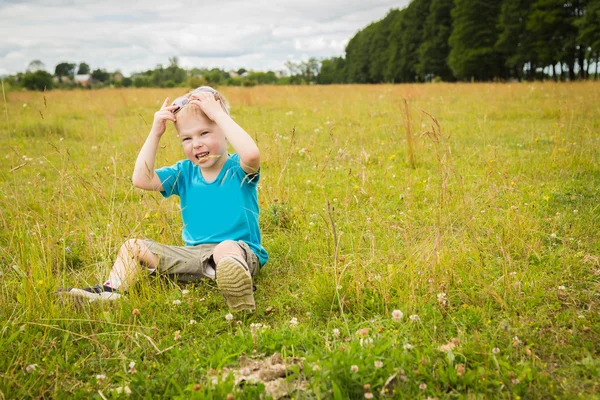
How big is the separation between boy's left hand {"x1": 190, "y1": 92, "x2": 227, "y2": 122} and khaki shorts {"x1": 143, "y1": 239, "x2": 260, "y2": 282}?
0.84 m

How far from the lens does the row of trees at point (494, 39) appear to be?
31.6m

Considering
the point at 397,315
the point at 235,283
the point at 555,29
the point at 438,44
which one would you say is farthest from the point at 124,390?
the point at 438,44

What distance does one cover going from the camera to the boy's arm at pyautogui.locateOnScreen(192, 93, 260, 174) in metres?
2.66

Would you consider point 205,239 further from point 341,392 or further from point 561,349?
point 561,349

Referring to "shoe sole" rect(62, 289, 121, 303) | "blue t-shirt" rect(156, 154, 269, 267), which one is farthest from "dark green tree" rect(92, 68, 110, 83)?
"shoe sole" rect(62, 289, 121, 303)

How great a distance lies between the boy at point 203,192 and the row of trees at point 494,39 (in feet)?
60.4

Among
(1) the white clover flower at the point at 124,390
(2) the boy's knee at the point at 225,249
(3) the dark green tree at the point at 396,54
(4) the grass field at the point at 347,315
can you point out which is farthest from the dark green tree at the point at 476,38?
(1) the white clover flower at the point at 124,390

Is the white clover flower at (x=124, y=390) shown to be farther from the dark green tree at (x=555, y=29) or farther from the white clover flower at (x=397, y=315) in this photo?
the dark green tree at (x=555, y=29)

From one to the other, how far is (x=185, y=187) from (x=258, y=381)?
166 cm

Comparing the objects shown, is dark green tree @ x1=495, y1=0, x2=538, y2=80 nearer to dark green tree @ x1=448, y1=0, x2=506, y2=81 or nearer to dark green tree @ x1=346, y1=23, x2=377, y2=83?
dark green tree @ x1=448, y1=0, x2=506, y2=81

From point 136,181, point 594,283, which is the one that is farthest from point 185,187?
point 594,283

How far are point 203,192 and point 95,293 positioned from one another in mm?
919

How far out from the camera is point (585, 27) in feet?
93.2

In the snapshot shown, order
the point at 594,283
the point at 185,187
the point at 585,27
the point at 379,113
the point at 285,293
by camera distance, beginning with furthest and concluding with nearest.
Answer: the point at 585,27
the point at 379,113
the point at 185,187
the point at 285,293
the point at 594,283
